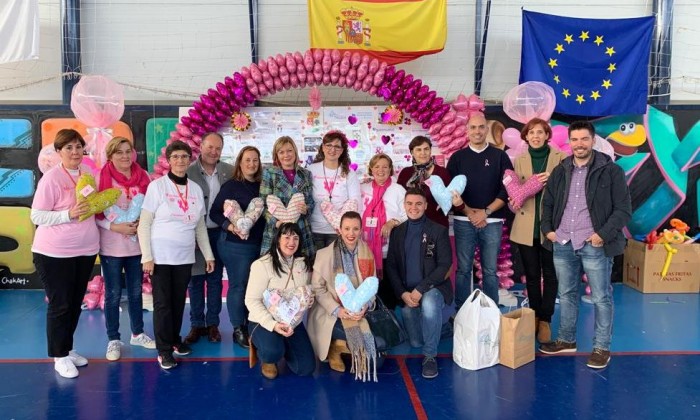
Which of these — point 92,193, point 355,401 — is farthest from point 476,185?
point 92,193

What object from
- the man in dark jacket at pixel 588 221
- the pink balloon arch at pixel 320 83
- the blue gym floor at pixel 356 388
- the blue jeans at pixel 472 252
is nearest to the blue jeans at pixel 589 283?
the man in dark jacket at pixel 588 221

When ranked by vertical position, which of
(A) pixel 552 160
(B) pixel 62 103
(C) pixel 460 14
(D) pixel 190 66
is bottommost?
(A) pixel 552 160

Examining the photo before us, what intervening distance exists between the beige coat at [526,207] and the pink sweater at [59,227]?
110 inches

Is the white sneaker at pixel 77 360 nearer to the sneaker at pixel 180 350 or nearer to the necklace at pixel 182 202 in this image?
the sneaker at pixel 180 350

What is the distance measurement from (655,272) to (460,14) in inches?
129

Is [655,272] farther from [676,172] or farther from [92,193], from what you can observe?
[92,193]

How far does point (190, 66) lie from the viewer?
5.96 m

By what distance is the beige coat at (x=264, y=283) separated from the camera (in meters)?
3.26

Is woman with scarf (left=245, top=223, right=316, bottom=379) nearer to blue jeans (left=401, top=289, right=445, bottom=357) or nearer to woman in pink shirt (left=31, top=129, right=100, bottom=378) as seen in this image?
blue jeans (left=401, top=289, right=445, bottom=357)

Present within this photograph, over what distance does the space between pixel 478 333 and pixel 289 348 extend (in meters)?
1.16

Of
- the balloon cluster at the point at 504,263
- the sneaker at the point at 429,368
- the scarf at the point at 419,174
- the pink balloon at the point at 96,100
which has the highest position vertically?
the pink balloon at the point at 96,100

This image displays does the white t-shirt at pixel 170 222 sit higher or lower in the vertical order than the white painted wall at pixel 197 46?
lower

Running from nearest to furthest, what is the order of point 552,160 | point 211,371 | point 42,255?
1. point 42,255
2. point 211,371
3. point 552,160

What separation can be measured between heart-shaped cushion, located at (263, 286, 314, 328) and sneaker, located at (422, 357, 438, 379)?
808 mm
